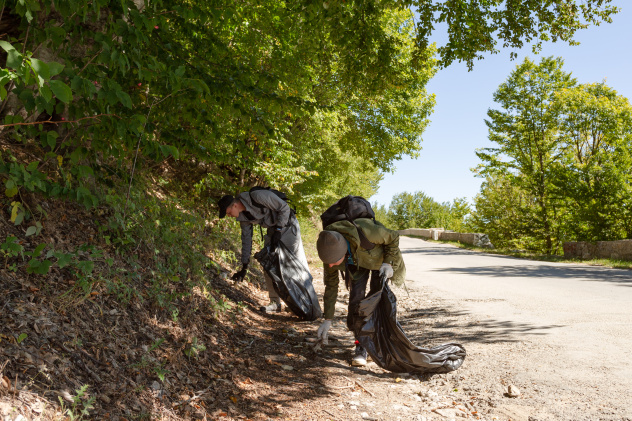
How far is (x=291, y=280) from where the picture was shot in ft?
20.0

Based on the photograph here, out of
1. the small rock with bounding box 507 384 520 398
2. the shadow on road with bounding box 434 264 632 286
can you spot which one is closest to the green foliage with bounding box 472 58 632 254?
the shadow on road with bounding box 434 264 632 286

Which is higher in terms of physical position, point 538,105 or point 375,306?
point 538,105

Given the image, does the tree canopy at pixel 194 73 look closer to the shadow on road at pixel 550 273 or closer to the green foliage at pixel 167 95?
the green foliage at pixel 167 95

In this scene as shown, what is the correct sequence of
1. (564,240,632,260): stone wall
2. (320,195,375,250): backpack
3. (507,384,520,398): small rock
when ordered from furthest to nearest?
(564,240,632,260): stone wall, (320,195,375,250): backpack, (507,384,520,398): small rock

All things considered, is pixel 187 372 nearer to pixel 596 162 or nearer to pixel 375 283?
pixel 375 283

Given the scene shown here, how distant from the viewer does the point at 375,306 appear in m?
4.39

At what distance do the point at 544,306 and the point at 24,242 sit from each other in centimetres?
702

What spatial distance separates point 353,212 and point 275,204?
1.77 meters

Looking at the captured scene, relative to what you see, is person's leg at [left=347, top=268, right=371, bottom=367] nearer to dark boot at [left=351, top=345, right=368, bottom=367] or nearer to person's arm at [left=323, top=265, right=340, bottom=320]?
dark boot at [left=351, top=345, right=368, bottom=367]

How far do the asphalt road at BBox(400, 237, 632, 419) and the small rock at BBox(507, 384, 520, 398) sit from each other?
134 millimetres

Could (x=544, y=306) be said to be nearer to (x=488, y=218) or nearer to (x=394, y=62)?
(x=394, y=62)

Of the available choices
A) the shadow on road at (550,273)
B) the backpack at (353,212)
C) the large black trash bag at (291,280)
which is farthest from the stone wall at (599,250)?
the backpack at (353,212)

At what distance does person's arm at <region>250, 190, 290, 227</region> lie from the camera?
596 centimetres

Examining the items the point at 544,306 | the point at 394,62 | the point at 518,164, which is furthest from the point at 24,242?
the point at 518,164
